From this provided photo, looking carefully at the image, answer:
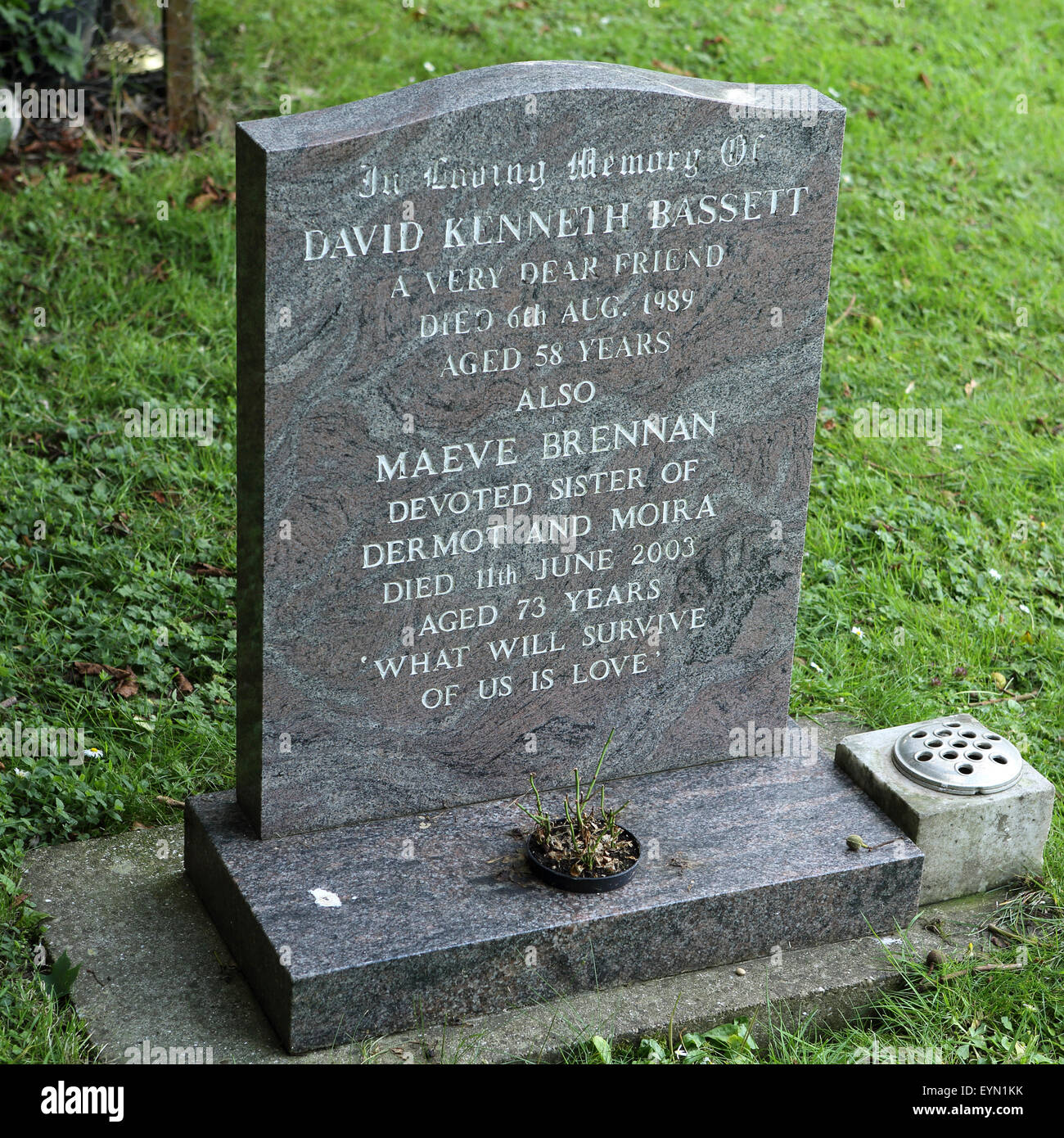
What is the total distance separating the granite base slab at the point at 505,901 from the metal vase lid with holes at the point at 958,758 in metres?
0.15

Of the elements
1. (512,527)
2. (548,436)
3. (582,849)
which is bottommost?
(582,849)

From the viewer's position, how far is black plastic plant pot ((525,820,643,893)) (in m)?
3.22

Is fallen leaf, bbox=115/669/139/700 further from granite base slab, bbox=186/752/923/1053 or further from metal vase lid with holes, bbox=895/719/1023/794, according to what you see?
metal vase lid with holes, bbox=895/719/1023/794

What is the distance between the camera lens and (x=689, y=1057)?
309 cm

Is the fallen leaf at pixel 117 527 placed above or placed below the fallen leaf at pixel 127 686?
above

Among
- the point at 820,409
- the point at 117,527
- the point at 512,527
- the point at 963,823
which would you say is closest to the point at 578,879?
the point at 512,527

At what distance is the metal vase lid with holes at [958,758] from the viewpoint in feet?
11.5

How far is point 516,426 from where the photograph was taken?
10.6ft

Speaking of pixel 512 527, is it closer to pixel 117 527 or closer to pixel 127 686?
pixel 127 686

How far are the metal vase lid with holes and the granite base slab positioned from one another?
15cm

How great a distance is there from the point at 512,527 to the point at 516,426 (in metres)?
0.24

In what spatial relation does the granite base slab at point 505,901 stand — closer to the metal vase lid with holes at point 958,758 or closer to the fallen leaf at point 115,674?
the metal vase lid with holes at point 958,758

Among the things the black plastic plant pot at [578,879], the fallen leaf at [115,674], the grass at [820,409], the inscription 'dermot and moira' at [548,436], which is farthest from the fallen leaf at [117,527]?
the black plastic plant pot at [578,879]
